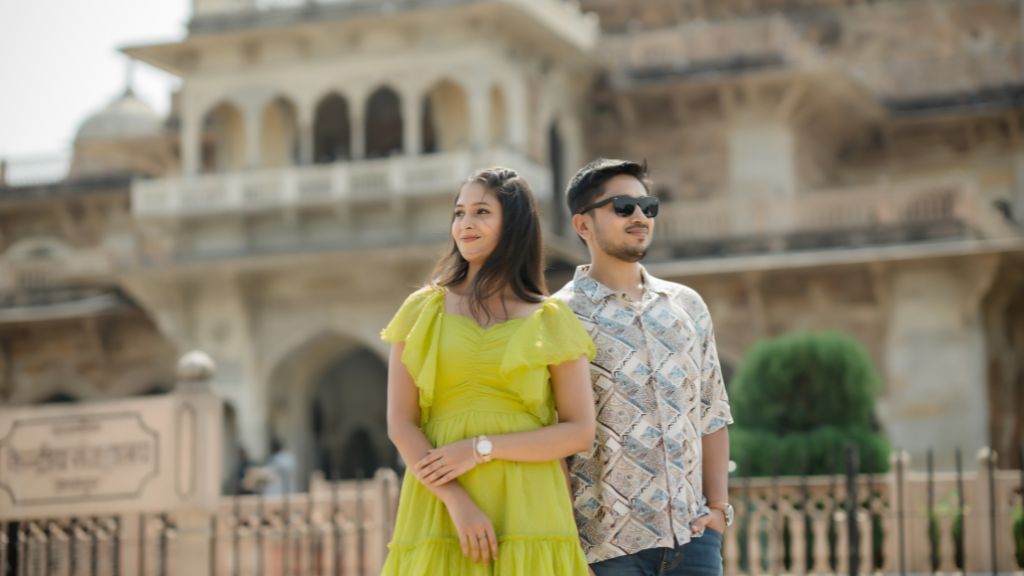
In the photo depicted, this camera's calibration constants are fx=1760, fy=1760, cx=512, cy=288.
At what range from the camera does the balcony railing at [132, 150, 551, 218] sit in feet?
73.7

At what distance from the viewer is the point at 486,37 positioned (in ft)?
74.9

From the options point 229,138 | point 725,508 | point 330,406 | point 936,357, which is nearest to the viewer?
point 725,508

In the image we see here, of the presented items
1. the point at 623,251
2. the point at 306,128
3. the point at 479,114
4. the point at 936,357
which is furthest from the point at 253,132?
the point at 623,251

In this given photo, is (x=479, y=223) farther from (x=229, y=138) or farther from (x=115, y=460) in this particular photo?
(x=229, y=138)

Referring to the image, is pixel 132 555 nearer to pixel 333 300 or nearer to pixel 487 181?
pixel 487 181

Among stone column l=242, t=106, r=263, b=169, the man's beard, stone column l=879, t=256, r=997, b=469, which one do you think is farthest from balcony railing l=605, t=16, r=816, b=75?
the man's beard

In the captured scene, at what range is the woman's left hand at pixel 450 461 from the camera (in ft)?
15.9

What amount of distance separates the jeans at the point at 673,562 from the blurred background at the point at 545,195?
600 inches

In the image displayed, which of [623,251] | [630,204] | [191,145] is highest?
[191,145]

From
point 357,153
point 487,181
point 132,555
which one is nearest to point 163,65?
point 357,153

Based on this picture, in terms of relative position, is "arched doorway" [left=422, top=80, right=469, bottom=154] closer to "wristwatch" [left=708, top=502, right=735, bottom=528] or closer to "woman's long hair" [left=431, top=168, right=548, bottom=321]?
"wristwatch" [left=708, top=502, right=735, bottom=528]

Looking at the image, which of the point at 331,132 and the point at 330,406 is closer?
the point at 331,132

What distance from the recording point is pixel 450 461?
483 cm

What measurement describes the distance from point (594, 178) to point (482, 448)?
38.7 inches
